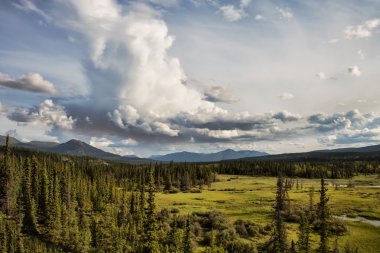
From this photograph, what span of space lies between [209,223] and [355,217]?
158 ft

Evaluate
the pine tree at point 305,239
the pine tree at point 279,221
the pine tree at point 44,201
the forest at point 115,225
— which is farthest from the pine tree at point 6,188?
the pine tree at point 305,239

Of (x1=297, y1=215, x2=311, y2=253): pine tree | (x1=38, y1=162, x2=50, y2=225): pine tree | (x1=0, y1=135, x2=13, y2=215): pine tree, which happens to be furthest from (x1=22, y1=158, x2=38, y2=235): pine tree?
(x1=297, y1=215, x2=311, y2=253): pine tree

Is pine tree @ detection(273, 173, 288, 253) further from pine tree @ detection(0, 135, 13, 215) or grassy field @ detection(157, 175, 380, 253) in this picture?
pine tree @ detection(0, 135, 13, 215)

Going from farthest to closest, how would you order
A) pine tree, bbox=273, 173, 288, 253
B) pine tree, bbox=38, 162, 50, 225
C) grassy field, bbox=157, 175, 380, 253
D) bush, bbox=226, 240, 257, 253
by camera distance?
pine tree, bbox=38, 162, 50, 225 → grassy field, bbox=157, 175, 380, 253 → bush, bbox=226, 240, 257, 253 → pine tree, bbox=273, 173, 288, 253

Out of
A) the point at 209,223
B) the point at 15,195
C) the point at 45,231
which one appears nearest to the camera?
the point at 209,223

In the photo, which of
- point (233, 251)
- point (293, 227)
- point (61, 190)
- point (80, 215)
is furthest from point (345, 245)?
point (61, 190)

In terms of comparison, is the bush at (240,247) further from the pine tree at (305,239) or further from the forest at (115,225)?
the pine tree at (305,239)

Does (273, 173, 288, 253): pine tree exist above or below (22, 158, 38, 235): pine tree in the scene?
above

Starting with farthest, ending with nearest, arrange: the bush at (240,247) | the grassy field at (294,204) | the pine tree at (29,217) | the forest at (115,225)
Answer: the pine tree at (29,217) < the grassy field at (294,204) < the forest at (115,225) < the bush at (240,247)

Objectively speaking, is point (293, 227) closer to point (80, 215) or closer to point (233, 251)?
point (233, 251)

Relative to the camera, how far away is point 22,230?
95.7 meters

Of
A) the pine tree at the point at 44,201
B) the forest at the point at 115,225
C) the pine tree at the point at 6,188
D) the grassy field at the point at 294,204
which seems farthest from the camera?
the pine tree at the point at 44,201

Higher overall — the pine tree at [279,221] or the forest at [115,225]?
the pine tree at [279,221]

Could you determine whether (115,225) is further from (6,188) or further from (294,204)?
(294,204)
